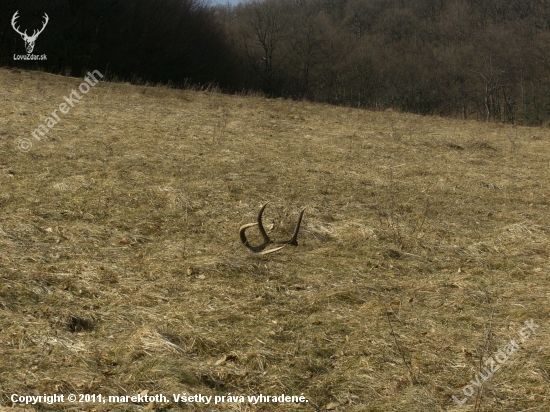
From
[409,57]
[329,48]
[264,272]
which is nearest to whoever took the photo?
[264,272]

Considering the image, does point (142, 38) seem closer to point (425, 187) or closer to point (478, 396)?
point (425, 187)

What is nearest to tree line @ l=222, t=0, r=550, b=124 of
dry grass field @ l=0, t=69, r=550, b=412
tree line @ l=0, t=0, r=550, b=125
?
tree line @ l=0, t=0, r=550, b=125

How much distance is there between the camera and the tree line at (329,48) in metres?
26.4

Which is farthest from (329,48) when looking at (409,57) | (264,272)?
(264,272)

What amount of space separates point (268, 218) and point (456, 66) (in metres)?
41.5

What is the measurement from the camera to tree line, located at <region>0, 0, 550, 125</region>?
86.5 ft

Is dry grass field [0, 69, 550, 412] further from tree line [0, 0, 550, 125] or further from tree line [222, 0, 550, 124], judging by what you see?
tree line [222, 0, 550, 124]

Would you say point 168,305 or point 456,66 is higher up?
point 456,66

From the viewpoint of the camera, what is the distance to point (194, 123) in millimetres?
11719

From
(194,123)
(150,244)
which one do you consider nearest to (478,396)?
(150,244)

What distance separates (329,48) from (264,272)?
44.9 meters

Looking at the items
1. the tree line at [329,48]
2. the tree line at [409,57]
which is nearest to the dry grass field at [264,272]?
the tree line at [329,48]

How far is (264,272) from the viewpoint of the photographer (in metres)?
5.32

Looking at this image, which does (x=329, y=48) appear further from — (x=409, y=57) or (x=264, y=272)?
(x=264, y=272)
